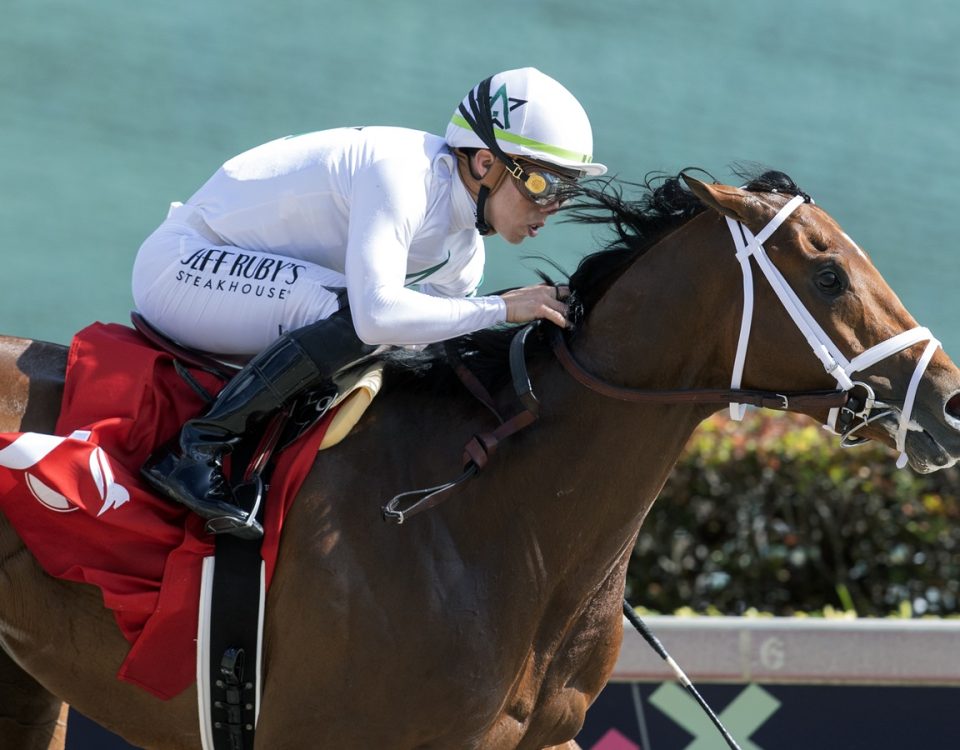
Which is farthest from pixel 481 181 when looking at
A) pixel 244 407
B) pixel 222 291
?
pixel 244 407

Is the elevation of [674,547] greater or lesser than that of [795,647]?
lesser

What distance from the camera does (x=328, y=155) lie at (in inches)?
145

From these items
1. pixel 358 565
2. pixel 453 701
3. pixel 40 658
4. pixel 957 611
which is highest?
pixel 358 565

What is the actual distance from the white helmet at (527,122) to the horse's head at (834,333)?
14.9 inches

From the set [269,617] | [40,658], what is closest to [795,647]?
[269,617]

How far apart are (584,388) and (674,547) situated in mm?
3093

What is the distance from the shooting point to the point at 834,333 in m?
3.27

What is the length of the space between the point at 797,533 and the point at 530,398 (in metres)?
3.31

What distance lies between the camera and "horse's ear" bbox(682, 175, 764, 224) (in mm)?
3377

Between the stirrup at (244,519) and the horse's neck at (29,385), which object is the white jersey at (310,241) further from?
the stirrup at (244,519)

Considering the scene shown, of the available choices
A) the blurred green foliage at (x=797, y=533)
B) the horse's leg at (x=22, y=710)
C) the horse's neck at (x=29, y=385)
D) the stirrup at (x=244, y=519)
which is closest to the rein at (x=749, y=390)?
the stirrup at (x=244, y=519)

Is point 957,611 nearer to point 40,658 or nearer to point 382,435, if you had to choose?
point 382,435

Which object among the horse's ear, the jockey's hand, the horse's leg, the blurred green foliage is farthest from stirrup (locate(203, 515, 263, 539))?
the blurred green foliage

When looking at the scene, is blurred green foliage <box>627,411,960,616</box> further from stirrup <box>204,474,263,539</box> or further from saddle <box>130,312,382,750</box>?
stirrup <box>204,474,263,539</box>
